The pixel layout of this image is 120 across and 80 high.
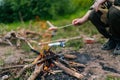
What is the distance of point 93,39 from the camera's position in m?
7.83

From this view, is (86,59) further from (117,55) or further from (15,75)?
(15,75)

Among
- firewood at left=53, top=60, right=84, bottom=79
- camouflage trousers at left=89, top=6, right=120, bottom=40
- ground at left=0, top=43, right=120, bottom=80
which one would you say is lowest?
ground at left=0, top=43, right=120, bottom=80

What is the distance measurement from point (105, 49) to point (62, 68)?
160cm

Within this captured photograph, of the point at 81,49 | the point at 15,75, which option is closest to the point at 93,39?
the point at 81,49

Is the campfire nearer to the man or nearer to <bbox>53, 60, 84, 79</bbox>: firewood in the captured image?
<bbox>53, 60, 84, 79</bbox>: firewood

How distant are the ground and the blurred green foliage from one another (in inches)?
115

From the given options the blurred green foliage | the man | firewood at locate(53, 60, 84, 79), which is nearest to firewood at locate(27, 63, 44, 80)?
firewood at locate(53, 60, 84, 79)

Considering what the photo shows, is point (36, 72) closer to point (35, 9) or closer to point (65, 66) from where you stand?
point (65, 66)

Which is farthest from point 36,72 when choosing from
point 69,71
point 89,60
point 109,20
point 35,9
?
point 35,9

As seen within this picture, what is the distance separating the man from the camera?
6.34 m

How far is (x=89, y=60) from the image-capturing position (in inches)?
250

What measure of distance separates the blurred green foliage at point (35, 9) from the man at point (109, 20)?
3.69 m

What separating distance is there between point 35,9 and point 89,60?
4.49 metres

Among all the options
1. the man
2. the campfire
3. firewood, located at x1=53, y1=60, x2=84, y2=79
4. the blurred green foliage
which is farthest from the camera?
the blurred green foliage
